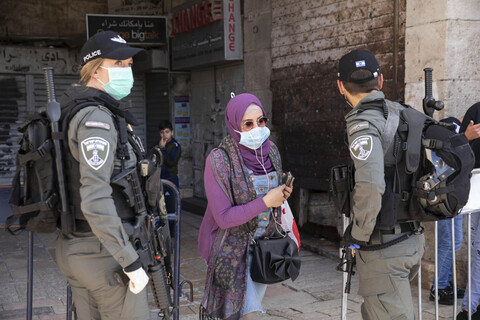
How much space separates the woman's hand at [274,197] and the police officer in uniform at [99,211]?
0.77m

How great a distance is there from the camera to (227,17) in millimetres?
8930

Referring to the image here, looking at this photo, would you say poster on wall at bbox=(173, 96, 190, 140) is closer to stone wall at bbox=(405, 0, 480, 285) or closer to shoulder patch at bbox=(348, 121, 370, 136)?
stone wall at bbox=(405, 0, 480, 285)

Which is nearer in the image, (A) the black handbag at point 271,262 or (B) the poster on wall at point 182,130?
(A) the black handbag at point 271,262

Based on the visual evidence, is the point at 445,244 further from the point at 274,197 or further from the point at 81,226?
the point at 81,226

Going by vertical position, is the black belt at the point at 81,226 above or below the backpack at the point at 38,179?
below

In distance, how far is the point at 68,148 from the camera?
8.76ft

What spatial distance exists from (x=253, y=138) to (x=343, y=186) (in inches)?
22.9

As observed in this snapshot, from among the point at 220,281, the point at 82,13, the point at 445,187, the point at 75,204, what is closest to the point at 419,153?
the point at 445,187

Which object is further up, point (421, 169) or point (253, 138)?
point (253, 138)

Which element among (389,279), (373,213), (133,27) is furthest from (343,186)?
(133,27)

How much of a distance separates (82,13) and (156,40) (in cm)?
198

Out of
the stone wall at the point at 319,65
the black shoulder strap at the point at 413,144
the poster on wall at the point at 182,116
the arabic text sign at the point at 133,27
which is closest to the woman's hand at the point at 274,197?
the black shoulder strap at the point at 413,144

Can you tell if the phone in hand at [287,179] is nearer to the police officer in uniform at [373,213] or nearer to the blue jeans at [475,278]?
the police officer in uniform at [373,213]

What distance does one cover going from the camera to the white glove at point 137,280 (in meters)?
2.60
